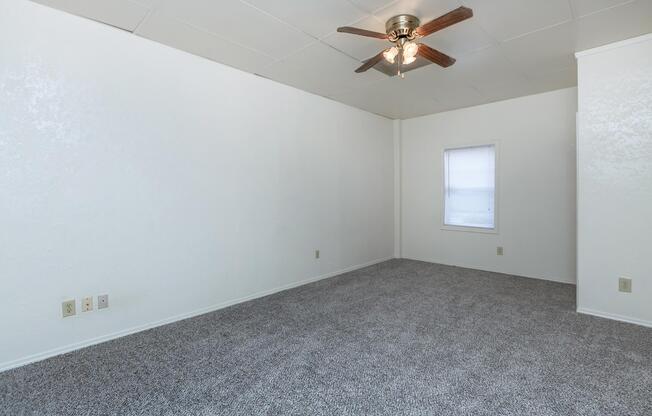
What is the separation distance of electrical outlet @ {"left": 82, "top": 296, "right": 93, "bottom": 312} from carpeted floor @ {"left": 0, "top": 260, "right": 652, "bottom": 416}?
287 millimetres

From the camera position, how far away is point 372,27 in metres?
2.45

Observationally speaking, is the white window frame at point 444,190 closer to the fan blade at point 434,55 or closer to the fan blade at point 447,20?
the fan blade at point 434,55

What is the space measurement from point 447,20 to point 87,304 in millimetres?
3260

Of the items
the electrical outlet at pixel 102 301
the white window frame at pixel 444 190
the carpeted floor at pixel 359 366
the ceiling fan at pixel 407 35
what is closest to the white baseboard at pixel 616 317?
the carpeted floor at pixel 359 366

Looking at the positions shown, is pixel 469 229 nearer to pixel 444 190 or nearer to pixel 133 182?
pixel 444 190

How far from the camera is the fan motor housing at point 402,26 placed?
7.42 feet

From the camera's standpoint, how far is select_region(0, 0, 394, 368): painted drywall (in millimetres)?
2115

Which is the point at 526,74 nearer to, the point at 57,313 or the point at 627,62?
the point at 627,62

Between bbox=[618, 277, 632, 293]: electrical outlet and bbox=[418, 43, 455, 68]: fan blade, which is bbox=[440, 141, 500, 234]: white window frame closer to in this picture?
bbox=[618, 277, 632, 293]: electrical outlet

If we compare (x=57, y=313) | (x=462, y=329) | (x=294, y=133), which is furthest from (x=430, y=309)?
(x=57, y=313)

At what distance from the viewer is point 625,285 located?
279 cm

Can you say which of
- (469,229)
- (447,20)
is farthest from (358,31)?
(469,229)

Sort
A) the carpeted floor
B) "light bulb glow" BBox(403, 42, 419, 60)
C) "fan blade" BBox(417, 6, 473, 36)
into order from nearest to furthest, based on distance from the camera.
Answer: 1. the carpeted floor
2. "fan blade" BBox(417, 6, 473, 36)
3. "light bulb glow" BBox(403, 42, 419, 60)

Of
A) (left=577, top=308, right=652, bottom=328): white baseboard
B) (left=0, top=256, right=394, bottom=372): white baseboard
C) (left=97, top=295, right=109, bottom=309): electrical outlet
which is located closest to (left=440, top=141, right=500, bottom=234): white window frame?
(left=577, top=308, right=652, bottom=328): white baseboard
